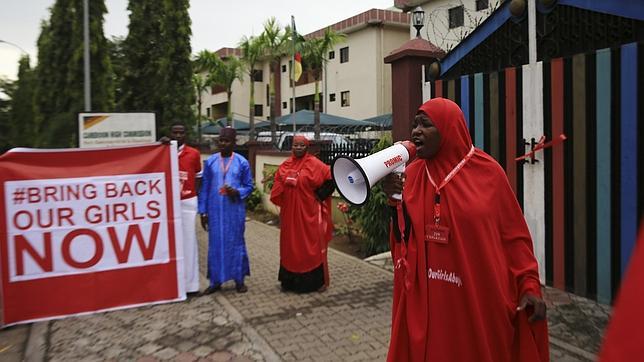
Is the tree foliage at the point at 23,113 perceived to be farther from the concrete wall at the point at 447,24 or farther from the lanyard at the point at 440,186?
the lanyard at the point at 440,186

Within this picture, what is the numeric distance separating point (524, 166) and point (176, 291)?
3.81 m

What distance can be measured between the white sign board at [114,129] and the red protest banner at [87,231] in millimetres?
2129

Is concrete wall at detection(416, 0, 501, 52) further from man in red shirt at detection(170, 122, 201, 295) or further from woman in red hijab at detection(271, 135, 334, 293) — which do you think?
man in red shirt at detection(170, 122, 201, 295)

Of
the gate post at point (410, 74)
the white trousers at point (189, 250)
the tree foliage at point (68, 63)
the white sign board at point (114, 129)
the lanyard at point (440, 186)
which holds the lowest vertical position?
the white trousers at point (189, 250)

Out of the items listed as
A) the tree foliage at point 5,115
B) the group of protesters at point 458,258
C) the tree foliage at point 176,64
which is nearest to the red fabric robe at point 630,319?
the group of protesters at point 458,258

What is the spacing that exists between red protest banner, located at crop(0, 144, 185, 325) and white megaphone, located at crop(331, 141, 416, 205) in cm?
322

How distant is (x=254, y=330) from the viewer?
4.64 m

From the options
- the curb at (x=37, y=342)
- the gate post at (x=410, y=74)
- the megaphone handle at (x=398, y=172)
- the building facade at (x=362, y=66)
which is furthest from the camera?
the building facade at (x=362, y=66)

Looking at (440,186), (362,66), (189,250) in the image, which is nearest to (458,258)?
(440,186)

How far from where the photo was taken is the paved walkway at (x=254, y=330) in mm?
4121

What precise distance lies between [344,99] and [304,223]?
25.5 meters

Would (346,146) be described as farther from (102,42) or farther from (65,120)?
(102,42)

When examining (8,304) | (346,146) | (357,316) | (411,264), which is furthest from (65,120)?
A: (411,264)

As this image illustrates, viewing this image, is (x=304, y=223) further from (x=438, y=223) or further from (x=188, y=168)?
(x=438, y=223)
